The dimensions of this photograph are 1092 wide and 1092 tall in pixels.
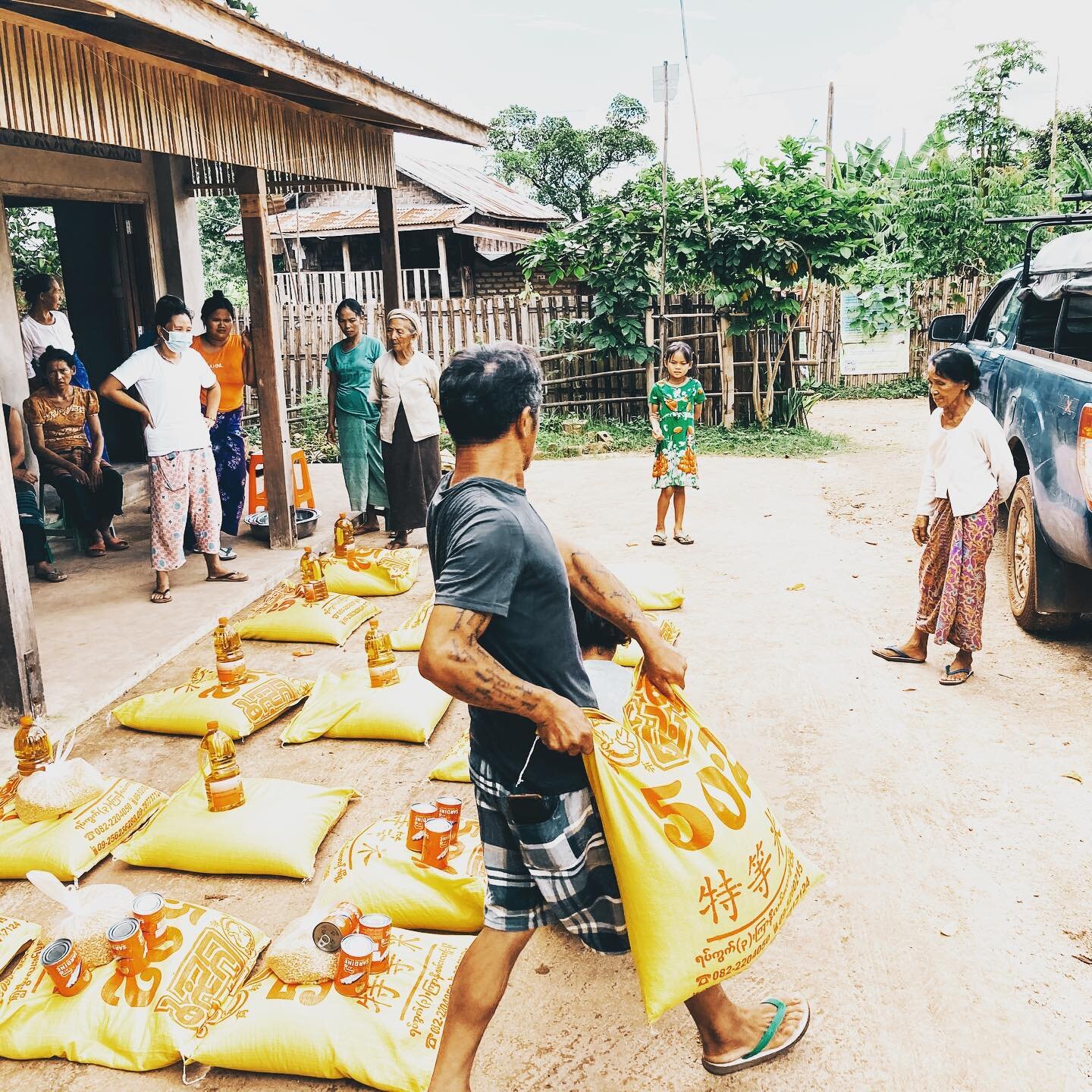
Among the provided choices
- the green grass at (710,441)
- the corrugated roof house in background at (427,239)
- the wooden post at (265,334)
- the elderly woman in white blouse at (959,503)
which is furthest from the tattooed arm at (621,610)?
the corrugated roof house in background at (427,239)

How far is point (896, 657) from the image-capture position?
492cm

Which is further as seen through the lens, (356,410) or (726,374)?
(726,374)

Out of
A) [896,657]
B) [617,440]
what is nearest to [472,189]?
[617,440]

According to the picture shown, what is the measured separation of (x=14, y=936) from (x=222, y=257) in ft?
77.7

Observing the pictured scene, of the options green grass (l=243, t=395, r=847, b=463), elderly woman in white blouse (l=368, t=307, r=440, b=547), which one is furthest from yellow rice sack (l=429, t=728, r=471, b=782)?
green grass (l=243, t=395, r=847, b=463)

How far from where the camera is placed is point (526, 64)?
263ft

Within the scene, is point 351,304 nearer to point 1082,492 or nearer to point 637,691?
point 1082,492

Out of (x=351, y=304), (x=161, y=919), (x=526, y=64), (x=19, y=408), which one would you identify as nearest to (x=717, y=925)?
(x=161, y=919)

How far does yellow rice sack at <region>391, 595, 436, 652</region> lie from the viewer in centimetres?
522

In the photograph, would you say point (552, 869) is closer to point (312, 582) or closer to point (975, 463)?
point (975, 463)

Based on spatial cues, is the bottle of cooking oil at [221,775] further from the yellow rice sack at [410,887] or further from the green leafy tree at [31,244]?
the green leafy tree at [31,244]

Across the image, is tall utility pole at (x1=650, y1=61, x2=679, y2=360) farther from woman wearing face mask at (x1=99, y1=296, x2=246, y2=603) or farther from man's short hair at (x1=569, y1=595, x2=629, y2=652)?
man's short hair at (x1=569, y1=595, x2=629, y2=652)

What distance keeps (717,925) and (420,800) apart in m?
1.83

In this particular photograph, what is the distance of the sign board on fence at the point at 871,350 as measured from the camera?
16844mm
